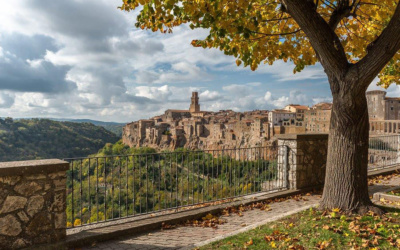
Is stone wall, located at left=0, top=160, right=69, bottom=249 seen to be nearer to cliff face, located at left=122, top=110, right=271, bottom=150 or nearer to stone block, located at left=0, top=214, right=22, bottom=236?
stone block, located at left=0, top=214, right=22, bottom=236

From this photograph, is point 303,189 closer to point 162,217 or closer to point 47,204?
point 162,217

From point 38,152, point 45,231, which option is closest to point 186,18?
point 45,231

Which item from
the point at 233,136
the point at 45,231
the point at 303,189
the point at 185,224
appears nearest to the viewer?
the point at 45,231

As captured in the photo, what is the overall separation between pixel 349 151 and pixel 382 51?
5.44ft

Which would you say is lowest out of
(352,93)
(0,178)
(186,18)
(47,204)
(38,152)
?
(38,152)

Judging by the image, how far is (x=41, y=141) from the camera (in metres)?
69.7

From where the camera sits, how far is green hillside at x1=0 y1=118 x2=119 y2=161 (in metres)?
60.1

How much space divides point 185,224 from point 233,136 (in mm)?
74943

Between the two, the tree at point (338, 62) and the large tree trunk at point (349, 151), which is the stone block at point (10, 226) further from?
the large tree trunk at point (349, 151)

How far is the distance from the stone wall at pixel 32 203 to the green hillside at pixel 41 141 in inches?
2329

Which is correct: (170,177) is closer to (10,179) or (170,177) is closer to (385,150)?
(10,179)

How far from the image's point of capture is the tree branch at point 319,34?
180 inches

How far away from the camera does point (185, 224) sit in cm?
492

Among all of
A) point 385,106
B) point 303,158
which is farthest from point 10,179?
point 385,106
